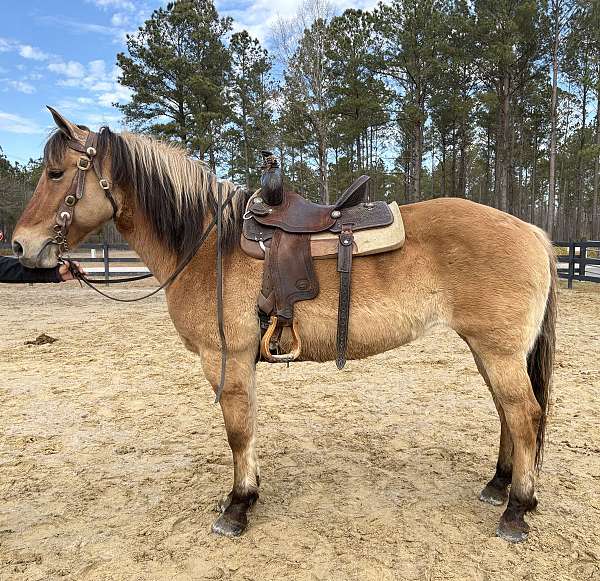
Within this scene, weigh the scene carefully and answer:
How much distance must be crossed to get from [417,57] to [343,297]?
2064cm

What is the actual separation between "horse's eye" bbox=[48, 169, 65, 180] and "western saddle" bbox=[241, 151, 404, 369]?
98 centimetres

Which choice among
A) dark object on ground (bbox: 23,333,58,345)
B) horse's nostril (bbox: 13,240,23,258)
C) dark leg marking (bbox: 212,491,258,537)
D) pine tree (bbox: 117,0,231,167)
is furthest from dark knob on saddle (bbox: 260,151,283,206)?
pine tree (bbox: 117,0,231,167)

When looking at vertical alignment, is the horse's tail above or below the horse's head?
below

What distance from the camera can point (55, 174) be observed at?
7.36 feet

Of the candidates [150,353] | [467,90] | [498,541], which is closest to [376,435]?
[498,541]

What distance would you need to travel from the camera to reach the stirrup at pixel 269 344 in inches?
89.0

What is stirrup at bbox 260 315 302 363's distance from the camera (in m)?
2.26

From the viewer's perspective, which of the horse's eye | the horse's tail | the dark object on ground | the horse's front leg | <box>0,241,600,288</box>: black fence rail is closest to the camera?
the horse's eye

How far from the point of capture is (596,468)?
2.89 meters

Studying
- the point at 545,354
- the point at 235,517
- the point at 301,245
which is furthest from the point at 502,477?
the point at 301,245

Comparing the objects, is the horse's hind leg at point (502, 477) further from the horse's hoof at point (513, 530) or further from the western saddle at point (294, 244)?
the western saddle at point (294, 244)

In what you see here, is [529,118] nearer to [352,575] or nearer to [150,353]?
[150,353]

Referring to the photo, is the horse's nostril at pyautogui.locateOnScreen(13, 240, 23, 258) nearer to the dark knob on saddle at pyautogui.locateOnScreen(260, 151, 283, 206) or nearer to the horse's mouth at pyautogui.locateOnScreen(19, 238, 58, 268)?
the horse's mouth at pyautogui.locateOnScreen(19, 238, 58, 268)

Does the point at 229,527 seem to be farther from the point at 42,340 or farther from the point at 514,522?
the point at 42,340
